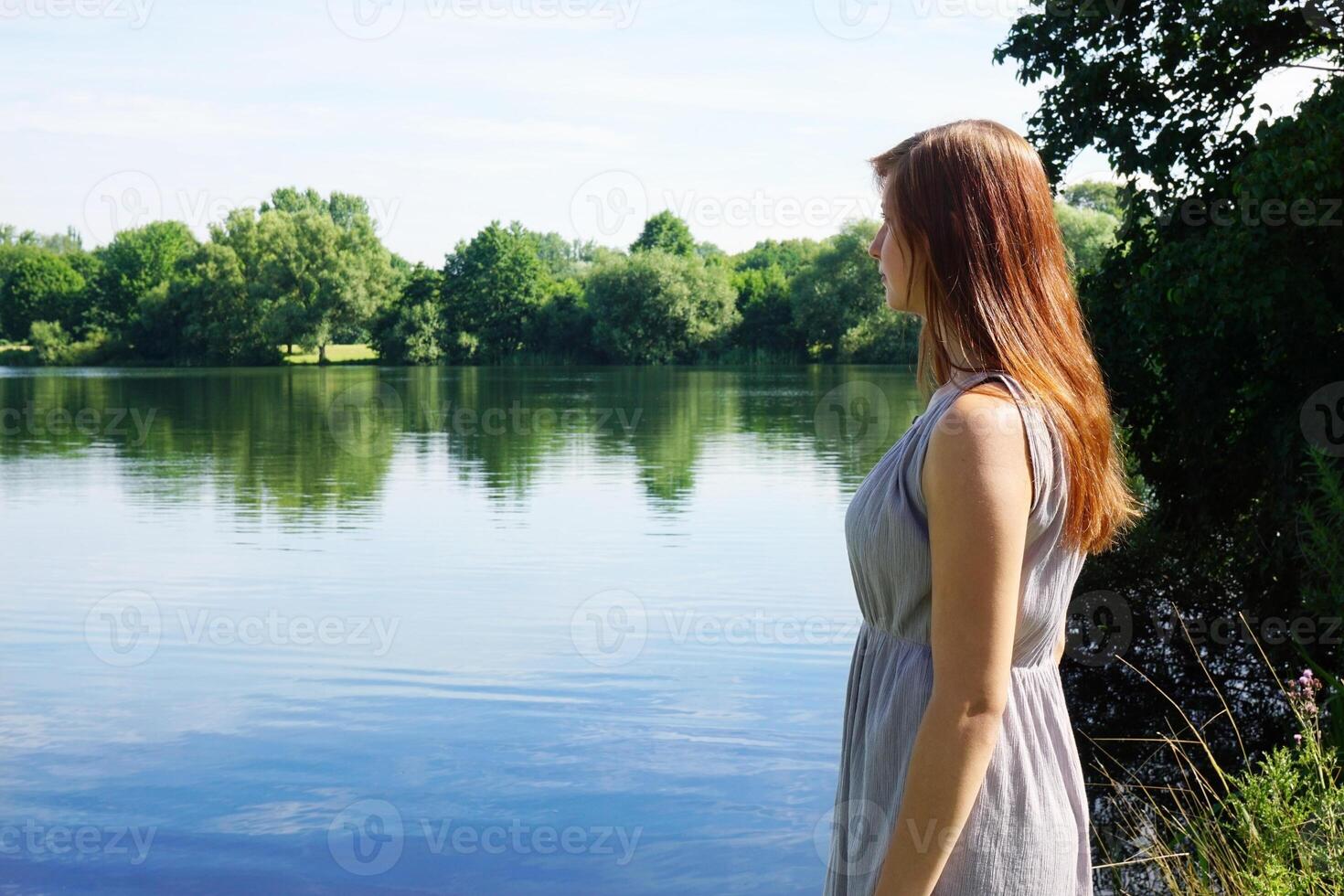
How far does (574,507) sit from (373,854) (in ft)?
36.1

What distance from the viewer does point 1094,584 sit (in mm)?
9445

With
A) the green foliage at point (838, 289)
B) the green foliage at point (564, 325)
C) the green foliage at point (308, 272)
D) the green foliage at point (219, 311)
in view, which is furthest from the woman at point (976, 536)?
the green foliage at point (219, 311)

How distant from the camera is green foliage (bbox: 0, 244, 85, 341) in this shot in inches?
3031

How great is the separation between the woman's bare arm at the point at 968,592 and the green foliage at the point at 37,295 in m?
83.5

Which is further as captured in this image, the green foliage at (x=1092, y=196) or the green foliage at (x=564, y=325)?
the green foliage at (x=564, y=325)

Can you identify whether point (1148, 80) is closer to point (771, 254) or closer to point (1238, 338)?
point (1238, 338)

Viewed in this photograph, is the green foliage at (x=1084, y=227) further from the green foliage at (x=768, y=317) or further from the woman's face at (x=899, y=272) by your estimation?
the woman's face at (x=899, y=272)

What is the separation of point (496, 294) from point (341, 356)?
36.5 ft

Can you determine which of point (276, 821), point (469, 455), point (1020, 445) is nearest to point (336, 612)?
point (276, 821)

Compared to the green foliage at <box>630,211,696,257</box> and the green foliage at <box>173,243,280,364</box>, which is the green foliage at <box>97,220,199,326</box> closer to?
the green foliage at <box>173,243,280,364</box>

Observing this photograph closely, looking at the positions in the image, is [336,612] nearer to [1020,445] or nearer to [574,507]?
[574,507]

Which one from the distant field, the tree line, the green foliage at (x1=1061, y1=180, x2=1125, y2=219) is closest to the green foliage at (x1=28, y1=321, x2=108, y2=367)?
the tree line

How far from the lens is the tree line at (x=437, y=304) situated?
201ft

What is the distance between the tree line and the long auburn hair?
55810mm
